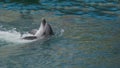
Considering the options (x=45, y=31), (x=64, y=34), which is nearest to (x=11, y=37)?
(x=45, y=31)

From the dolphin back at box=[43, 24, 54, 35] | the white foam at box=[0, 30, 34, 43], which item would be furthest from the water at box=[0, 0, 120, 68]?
the dolphin back at box=[43, 24, 54, 35]

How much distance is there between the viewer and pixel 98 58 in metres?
10.9

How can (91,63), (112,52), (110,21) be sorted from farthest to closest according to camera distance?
(110,21) < (112,52) < (91,63)

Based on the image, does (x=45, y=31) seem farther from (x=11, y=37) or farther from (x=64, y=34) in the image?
(x=11, y=37)

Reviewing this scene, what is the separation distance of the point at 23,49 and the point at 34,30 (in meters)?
1.46

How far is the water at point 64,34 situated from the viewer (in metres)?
10.7

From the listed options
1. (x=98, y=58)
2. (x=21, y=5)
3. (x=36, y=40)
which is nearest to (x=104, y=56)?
(x=98, y=58)

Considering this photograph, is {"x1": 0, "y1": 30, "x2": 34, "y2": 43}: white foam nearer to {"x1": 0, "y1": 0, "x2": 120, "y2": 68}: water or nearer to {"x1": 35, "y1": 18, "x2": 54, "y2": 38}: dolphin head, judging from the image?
{"x1": 0, "y1": 0, "x2": 120, "y2": 68}: water

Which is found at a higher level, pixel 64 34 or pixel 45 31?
pixel 45 31

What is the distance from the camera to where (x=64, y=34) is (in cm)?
1259

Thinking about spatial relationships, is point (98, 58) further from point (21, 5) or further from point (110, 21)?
point (21, 5)

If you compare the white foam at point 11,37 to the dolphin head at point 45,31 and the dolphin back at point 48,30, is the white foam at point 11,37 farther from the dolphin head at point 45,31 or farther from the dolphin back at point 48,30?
the dolphin back at point 48,30

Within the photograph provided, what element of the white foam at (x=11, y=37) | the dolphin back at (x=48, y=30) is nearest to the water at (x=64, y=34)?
the white foam at (x=11, y=37)

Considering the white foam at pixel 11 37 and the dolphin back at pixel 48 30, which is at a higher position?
the dolphin back at pixel 48 30
